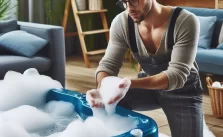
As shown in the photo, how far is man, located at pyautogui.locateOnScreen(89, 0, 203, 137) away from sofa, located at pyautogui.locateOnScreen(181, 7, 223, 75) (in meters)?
1.67

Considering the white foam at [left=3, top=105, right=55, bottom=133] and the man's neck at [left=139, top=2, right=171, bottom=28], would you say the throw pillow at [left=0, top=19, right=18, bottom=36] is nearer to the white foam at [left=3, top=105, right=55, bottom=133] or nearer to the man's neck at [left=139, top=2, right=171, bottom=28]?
the white foam at [left=3, top=105, right=55, bottom=133]

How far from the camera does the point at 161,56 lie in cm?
193

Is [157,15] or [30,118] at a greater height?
[157,15]

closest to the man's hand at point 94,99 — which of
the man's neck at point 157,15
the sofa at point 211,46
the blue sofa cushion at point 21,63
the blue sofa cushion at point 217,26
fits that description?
the man's neck at point 157,15

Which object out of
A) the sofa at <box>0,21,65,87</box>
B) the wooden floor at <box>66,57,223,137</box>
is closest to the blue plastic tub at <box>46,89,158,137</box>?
the wooden floor at <box>66,57,223,137</box>

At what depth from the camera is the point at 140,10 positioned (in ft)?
6.01

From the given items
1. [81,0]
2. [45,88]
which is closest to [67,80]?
[81,0]

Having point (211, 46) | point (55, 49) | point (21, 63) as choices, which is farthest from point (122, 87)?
point (211, 46)

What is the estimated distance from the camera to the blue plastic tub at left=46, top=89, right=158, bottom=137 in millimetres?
1663

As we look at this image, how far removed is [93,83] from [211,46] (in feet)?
3.86

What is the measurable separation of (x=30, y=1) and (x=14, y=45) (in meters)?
1.58

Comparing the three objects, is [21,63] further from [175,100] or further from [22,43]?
[175,100]

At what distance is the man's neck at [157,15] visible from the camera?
1.93 metres

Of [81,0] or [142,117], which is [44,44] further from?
[142,117]
